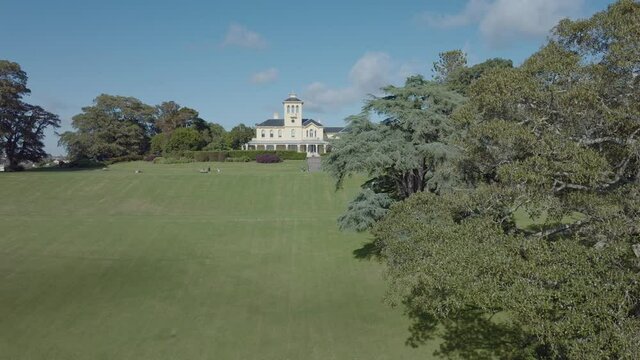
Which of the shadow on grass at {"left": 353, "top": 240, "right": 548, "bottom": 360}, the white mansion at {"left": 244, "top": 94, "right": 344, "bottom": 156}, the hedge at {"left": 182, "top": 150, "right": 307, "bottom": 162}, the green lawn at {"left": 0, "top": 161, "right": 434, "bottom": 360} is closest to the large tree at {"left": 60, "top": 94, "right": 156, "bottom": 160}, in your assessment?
the hedge at {"left": 182, "top": 150, "right": 307, "bottom": 162}

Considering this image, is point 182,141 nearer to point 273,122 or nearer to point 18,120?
point 18,120

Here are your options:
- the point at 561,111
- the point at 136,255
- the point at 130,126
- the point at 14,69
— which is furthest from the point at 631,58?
the point at 130,126

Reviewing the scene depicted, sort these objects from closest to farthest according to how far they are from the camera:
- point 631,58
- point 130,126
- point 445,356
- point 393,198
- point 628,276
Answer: point 628,276, point 631,58, point 445,356, point 393,198, point 130,126

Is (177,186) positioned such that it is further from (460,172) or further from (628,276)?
(628,276)

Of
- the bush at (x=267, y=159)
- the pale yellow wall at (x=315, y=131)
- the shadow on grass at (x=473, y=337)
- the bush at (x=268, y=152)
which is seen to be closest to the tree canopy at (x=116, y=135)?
the bush at (x=268, y=152)

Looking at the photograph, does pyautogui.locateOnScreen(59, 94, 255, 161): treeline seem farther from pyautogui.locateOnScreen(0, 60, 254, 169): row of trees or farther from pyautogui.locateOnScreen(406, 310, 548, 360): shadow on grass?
pyautogui.locateOnScreen(406, 310, 548, 360): shadow on grass

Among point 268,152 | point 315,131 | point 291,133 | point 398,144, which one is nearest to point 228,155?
point 268,152

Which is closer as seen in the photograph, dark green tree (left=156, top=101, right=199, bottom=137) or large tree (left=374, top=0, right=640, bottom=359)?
large tree (left=374, top=0, right=640, bottom=359)
